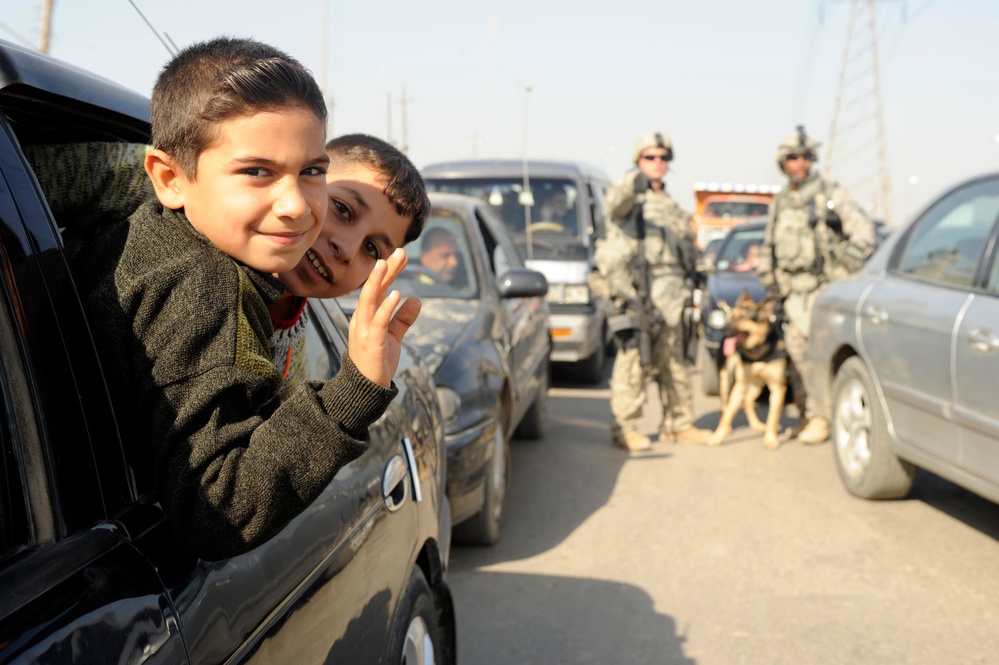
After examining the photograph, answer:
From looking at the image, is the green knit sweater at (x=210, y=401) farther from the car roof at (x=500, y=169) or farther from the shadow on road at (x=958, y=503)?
the car roof at (x=500, y=169)

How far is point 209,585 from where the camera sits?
1492mm

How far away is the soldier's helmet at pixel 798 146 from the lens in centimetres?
833

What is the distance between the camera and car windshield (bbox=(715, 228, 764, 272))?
35.1 feet

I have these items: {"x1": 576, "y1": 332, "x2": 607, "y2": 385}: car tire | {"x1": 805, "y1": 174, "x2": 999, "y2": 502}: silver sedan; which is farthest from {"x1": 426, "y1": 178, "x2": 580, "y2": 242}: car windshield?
{"x1": 805, "y1": 174, "x2": 999, "y2": 502}: silver sedan

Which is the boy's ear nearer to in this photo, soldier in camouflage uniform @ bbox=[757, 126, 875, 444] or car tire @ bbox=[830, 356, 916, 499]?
car tire @ bbox=[830, 356, 916, 499]

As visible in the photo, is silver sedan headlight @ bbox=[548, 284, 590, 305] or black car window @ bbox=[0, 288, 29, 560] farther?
silver sedan headlight @ bbox=[548, 284, 590, 305]

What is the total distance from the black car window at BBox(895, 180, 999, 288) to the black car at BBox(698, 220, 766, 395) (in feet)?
8.88

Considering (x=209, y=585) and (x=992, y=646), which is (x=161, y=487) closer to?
(x=209, y=585)

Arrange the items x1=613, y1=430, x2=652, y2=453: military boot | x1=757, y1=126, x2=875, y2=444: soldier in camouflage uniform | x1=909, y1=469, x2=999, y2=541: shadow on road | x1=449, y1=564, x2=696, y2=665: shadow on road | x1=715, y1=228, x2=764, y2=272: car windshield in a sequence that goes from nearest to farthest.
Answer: x1=449, y1=564, x2=696, y2=665: shadow on road → x1=909, y1=469, x2=999, y2=541: shadow on road → x1=613, y1=430, x2=652, y2=453: military boot → x1=757, y1=126, x2=875, y2=444: soldier in camouflage uniform → x1=715, y1=228, x2=764, y2=272: car windshield

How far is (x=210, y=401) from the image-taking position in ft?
4.46

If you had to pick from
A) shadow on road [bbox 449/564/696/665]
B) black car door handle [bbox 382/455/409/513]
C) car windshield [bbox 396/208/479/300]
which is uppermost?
car windshield [bbox 396/208/479/300]

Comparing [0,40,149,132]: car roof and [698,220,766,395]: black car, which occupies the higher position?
[0,40,149,132]: car roof

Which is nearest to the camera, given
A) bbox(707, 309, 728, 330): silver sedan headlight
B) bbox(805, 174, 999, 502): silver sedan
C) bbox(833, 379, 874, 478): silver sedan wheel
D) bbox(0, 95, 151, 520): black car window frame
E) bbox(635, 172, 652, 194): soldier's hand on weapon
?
bbox(0, 95, 151, 520): black car window frame

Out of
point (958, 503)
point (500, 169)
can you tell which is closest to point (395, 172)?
point (958, 503)
